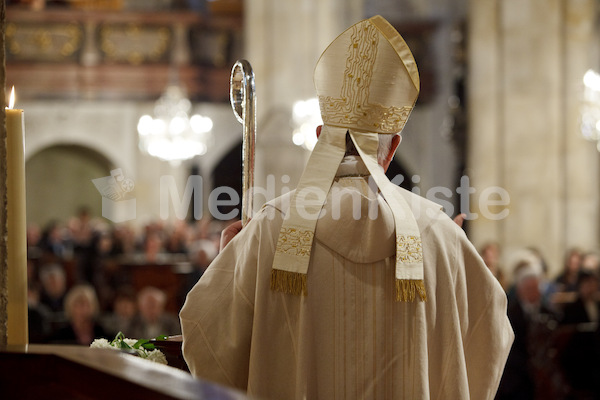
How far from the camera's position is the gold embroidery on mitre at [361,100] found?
7.97 feet

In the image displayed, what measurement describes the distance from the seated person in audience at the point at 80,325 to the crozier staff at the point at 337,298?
5488 millimetres

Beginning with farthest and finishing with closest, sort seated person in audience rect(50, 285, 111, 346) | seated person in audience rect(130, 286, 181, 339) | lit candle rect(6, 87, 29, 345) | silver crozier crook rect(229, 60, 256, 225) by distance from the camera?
seated person in audience rect(130, 286, 181, 339)
seated person in audience rect(50, 285, 111, 346)
silver crozier crook rect(229, 60, 256, 225)
lit candle rect(6, 87, 29, 345)

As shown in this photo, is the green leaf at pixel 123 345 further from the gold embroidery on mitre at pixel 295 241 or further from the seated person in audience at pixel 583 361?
the seated person in audience at pixel 583 361

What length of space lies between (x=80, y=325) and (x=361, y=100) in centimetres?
579

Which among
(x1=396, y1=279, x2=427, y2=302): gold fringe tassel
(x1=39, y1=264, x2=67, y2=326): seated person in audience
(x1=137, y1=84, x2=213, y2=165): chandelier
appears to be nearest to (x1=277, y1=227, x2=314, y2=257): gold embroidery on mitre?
(x1=396, y1=279, x2=427, y2=302): gold fringe tassel

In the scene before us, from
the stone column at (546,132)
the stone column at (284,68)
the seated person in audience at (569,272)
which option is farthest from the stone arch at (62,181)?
the seated person in audience at (569,272)

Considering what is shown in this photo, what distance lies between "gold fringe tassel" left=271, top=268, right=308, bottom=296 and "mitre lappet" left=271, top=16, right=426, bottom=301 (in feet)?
0.30

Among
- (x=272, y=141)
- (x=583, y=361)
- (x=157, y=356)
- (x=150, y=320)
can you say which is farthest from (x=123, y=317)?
(x=157, y=356)

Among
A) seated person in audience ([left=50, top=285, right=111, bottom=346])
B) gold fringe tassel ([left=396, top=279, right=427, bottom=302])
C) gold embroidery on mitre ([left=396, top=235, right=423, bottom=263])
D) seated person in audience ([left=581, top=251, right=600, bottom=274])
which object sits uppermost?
gold embroidery on mitre ([left=396, top=235, right=423, bottom=263])

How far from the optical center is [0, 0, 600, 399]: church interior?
867 cm

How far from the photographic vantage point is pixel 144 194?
789 inches

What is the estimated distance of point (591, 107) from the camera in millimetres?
10398

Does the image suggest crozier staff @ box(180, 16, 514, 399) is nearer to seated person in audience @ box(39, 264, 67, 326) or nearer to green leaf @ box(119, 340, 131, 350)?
green leaf @ box(119, 340, 131, 350)

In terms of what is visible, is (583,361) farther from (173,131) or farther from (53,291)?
(173,131)
